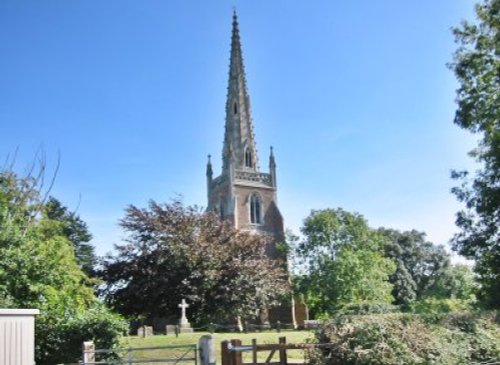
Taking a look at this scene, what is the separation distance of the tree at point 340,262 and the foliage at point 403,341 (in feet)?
118

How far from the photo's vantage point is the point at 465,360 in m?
12.4

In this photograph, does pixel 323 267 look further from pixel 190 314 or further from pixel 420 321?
pixel 420 321

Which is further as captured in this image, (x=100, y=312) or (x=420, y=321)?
(x=100, y=312)

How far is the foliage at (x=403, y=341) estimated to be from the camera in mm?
11383

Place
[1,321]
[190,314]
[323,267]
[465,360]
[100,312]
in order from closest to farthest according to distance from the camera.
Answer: [1,321] → [465,360] → [100,312] → [190,314] → [323,267]

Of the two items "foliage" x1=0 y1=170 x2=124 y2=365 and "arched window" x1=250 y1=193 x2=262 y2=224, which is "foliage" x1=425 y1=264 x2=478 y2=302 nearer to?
"arched window" x1=250 y1=193 x2=262 y2=224

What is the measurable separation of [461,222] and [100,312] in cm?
1413

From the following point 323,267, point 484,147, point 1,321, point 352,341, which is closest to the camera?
point 1,321

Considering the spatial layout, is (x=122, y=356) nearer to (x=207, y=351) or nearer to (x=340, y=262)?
(x=207, y=351)

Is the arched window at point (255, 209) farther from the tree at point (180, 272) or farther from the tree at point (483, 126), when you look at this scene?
the tree at point (483, 126)

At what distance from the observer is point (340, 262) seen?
49.6m

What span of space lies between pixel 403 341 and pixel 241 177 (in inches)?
1982

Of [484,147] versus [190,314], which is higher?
[484,147]

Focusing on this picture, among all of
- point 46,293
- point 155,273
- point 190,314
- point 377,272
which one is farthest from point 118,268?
point 377,272
